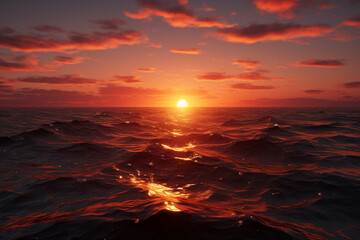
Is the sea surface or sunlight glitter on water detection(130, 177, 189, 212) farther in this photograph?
sunlight glitter on water detection(130, 177, 189, 212)

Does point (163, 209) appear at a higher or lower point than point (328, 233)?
higher

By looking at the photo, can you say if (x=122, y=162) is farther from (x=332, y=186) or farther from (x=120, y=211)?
(x=332, y=186)

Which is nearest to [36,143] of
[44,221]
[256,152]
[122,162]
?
[122,162]

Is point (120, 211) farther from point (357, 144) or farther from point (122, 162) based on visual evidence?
point (357, 144)

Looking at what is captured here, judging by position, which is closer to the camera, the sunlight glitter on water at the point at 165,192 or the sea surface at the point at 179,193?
the sea surface at the point at 179,193

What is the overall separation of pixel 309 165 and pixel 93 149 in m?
11.2

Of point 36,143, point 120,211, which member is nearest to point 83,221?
point 120,211

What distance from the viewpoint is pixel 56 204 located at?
570cm

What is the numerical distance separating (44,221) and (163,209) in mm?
2708

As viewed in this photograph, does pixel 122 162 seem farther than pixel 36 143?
No

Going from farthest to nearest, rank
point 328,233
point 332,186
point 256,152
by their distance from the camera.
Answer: point 256,152
point 332,186
point 328,233

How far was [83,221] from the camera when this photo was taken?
4.59m

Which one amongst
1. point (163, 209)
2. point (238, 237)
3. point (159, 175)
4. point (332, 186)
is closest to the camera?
point (238, 237)

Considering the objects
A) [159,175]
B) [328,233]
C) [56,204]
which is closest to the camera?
[328,233]
